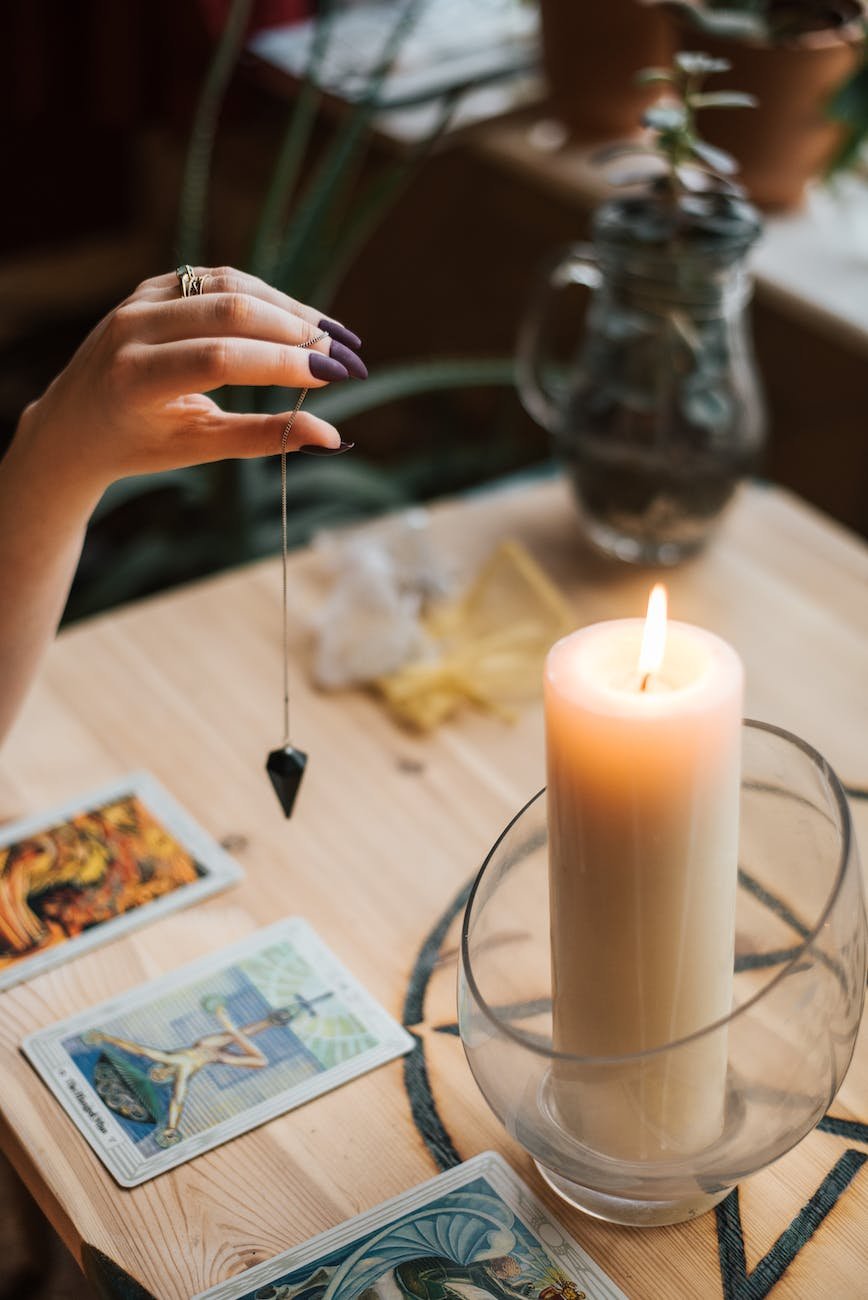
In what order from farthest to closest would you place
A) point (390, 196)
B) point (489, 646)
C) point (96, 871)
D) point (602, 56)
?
point (390, 196) → point (602, 56) → point (489, 646) → point (96, 871)

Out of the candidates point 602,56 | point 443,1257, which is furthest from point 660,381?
point 602,56

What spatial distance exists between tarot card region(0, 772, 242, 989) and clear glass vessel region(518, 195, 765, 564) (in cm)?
43

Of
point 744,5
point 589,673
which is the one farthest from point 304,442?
point 744,5

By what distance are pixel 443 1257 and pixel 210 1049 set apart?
0.56ft

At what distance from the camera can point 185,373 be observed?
0.60 metres

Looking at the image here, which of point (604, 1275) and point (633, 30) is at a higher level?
point (633, 30)

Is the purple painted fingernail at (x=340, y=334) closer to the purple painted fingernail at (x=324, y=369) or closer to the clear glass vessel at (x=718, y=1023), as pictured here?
the purple painted fingernail at (x=324, y=369)

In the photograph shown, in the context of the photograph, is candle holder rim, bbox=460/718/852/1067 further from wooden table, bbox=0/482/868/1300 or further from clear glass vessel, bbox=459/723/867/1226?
wooden table, bbox=0/482/868/1300

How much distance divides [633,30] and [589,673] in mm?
1418

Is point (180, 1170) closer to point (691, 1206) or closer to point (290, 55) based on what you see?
point (691, 1206)

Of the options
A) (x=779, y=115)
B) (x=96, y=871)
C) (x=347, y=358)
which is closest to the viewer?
(x=347, y=358)

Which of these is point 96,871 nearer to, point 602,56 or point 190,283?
point 190,283

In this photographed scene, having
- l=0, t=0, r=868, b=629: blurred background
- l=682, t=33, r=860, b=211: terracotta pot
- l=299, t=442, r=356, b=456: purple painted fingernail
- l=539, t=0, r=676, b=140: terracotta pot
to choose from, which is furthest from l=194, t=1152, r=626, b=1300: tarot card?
l=539, t=0, r=676, b=140: terracotta pot

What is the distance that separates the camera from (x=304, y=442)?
62 cm
